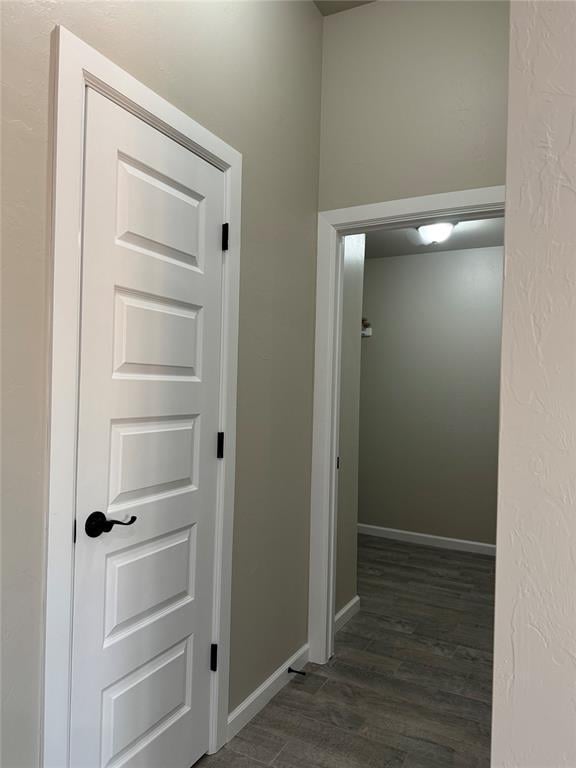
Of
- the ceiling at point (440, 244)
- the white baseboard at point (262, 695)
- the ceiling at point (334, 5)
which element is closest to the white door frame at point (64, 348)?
the white baseboard at point (262, 695)

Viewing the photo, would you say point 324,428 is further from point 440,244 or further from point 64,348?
point 440,244

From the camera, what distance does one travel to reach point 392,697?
2.34 metres

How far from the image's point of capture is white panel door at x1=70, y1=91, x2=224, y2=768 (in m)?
1.40

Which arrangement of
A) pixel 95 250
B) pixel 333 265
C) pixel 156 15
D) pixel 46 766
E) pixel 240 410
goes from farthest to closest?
pixel 333 265, pixel 240 410, pixel 156 15, pixel 95 250, pixel 46 766

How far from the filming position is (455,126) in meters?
2.35

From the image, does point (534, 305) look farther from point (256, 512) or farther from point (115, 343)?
point (256, 512)

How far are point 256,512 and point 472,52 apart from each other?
222cm

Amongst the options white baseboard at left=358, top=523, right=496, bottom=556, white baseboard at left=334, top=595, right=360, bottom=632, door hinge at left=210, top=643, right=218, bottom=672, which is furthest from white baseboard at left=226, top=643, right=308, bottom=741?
white baseboard at left=358, top=523, right=496, bottom=556

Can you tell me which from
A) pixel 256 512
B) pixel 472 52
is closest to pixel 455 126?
pixel 472 52

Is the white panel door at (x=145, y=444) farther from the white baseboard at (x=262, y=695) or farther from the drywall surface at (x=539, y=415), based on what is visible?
the drywall surface at (x=539, y=415)

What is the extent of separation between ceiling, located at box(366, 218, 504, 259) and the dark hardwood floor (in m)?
2.63

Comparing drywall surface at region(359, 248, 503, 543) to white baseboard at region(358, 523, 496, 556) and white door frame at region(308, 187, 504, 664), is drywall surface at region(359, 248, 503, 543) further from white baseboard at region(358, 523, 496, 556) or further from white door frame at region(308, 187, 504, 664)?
white door frame at region(308, 187, 504, 664)

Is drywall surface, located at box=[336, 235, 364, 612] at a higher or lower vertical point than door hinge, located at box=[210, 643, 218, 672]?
higher

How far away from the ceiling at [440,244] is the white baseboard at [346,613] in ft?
8.44
